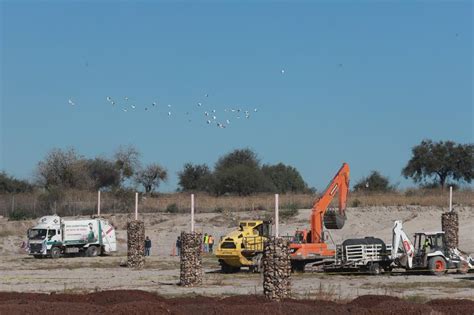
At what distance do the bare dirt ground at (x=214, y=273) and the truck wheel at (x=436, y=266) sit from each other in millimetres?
468

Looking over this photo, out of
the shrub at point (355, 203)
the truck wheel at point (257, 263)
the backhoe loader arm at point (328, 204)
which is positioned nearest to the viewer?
the truck wheel at point (257, 263)

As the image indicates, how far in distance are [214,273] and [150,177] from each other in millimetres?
86626

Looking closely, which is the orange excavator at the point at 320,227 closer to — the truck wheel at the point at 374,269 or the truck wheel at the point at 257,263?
the truck wheel at the point at 257,263

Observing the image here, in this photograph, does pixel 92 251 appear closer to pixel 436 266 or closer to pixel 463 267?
pixel 436 266

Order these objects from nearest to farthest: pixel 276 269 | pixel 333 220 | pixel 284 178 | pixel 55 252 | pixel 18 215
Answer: pixel 276 269
pixel 333 220
pixel 55 252
pixel 18 215
pixel 284 178

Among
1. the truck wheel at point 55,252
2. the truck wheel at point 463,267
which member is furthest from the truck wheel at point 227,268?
the truck wheel at point 55,252

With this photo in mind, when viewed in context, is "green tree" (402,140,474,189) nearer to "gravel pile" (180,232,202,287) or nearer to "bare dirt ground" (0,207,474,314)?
"bare dirt ground" (0,207,474,314)

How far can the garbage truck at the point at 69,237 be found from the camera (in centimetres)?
6444

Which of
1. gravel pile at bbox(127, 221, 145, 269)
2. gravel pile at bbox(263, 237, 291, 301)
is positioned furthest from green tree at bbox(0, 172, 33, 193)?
gravel pile at bbox(263, 237, 291, 301)

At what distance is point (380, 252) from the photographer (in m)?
43.6

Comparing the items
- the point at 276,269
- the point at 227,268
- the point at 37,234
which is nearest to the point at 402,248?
the point at 227,268

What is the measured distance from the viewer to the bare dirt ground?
3434 cm

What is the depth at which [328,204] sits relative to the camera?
158 feet

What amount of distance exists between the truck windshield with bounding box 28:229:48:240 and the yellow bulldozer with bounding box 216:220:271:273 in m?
22.0
